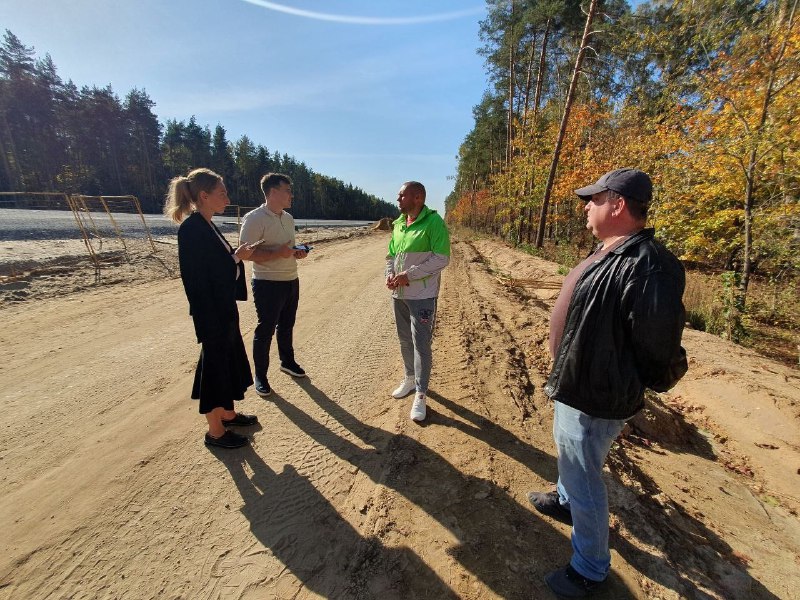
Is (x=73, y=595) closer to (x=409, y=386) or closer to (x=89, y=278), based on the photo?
(x=409, y=386)

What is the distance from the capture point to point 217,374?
2.72 m

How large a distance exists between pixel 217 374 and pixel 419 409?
70.2 inches

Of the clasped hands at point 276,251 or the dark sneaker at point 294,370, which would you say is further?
the dark sneaker at point 294,370

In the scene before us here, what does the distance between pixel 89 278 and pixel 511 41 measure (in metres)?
19.5

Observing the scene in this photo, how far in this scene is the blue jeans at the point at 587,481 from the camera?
5.34 ft

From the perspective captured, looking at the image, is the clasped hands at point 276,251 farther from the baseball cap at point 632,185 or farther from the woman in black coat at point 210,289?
the baseball cap at point 632,185

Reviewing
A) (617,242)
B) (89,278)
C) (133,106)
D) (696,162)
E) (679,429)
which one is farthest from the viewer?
(133,106)

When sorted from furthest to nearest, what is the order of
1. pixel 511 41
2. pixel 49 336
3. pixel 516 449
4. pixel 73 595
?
1. pixel 511 41
2. pixel 49 336
3. pixel 516 449
4. pixel 73 595

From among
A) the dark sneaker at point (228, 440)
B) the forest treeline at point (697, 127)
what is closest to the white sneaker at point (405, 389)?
the dark sneaker at point (228, 440)

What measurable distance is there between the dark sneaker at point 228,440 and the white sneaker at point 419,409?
4.92 feet

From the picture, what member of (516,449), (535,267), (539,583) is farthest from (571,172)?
(539,583)

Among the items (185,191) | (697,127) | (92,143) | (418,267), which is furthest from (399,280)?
(92,143)

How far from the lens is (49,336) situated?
4887 mm

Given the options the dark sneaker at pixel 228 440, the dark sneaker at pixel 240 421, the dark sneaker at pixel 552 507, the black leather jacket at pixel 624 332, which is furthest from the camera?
the dark sneaker at pixel 240 421
